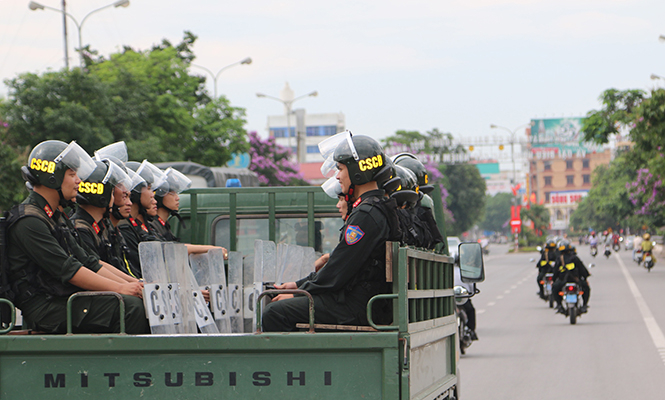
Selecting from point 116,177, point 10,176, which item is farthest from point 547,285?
point 116,177

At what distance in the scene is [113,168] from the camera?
5.65 meters

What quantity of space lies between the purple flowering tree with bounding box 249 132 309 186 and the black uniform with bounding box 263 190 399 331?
3923 cm

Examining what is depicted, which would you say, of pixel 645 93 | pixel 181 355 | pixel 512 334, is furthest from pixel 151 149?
pixel 181 355

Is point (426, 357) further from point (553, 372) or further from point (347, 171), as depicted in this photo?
point (553, 372)

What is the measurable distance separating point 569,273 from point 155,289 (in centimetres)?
1425

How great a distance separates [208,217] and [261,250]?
3.45m

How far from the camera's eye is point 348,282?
448 centimetres

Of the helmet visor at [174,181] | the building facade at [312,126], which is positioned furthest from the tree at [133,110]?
the building facade at [312,126]

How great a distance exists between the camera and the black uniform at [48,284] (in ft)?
14.3

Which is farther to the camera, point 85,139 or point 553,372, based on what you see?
point 85,139

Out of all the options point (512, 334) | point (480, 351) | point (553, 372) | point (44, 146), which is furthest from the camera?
point (512, 334)

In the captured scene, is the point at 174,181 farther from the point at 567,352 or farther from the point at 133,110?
the point at 133,110

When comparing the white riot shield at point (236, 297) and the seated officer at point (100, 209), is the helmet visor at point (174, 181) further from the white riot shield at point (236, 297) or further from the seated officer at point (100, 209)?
the white riot shield at point (236, 297)

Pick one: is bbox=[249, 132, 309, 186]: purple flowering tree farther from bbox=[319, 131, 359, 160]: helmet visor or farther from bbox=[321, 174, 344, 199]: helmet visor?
bbox=[319, 131, 359, 160]: helmet visor
